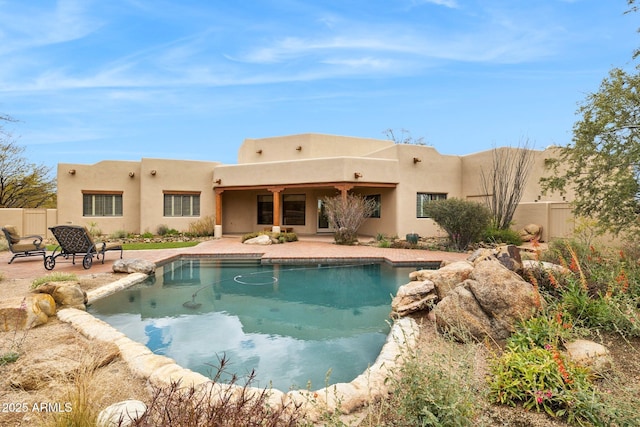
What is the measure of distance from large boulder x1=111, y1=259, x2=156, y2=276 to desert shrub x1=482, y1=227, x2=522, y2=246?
12.5 m

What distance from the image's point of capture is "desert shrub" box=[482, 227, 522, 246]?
1436 cm

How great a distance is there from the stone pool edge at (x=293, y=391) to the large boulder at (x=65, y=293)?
1.35 feet

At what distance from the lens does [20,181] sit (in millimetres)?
25922

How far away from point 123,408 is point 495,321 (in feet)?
13.5

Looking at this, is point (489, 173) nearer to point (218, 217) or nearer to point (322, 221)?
point (322, 221)

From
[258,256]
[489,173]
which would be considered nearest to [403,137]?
[489,173]

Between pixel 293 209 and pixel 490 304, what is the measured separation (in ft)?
55.2

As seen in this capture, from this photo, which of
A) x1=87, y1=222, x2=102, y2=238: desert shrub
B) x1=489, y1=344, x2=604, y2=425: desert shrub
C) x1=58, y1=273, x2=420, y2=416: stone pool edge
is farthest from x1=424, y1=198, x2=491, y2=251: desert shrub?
x1=87, y1=222, x2=102, y2=238: desert shrub

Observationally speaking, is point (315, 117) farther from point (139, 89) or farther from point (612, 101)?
point (612, 101)

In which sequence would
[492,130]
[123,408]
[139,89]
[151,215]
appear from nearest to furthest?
[123,408] < [139,89] < [492,130] < [151,215]

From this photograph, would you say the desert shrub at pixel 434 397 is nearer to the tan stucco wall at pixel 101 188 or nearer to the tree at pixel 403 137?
the tan stucco wall at pixel 101 188

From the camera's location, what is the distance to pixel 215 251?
43.8ft

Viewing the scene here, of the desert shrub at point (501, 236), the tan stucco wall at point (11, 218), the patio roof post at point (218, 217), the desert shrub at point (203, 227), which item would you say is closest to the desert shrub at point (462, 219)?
the desert shrub at point (501, 236)

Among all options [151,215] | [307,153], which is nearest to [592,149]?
[307,153]
